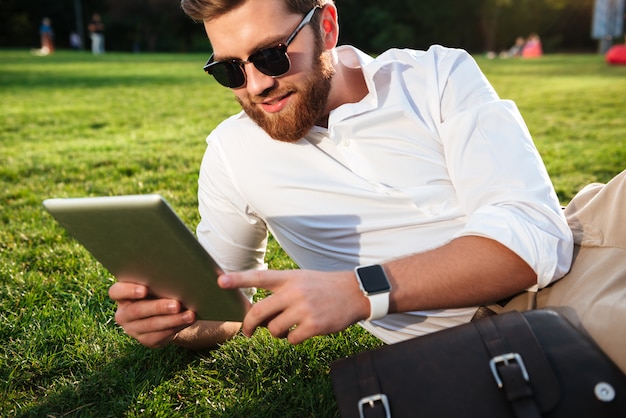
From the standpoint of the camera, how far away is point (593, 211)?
2.20 m

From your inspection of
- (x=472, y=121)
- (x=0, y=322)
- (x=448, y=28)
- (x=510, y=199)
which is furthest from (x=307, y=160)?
(x=448, y=28)

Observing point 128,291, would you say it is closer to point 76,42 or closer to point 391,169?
point 391,169

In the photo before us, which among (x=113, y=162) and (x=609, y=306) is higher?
(x=609, y=306)

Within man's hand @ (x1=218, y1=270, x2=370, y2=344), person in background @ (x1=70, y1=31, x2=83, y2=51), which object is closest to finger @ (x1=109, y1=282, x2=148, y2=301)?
man's hand @ (x1=218, y1=270, x2=370, y2=344)

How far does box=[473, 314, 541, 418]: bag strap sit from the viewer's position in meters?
1.47

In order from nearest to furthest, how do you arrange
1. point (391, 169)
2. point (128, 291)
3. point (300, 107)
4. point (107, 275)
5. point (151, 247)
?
point (151, 247)
point (128, 291)
point (391, 169)
point (300, 107)
point (107, 275)

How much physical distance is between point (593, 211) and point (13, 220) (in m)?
3.87

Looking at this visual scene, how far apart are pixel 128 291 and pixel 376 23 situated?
47.6 meters

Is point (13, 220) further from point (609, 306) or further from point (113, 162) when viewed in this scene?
point (609, 306)

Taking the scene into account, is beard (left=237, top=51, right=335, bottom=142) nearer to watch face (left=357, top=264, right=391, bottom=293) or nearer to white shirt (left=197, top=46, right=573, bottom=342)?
white shirt (left=197, top=46, right=573, bottom=342)

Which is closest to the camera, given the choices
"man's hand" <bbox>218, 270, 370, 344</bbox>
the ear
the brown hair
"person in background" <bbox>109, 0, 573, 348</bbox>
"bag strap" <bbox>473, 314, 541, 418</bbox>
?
"bag strap" <bbox>473, 314, 541, 418</bbox>

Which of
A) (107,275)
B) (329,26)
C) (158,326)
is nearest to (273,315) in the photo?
(158,326)

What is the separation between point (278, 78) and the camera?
232cm

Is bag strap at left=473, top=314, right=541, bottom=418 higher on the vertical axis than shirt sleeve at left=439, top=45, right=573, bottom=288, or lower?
lower
